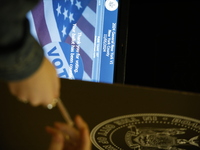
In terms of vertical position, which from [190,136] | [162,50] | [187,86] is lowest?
[190,136]

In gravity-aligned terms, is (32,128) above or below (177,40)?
below

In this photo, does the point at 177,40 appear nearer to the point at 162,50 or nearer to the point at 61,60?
Result: the point at 162,50

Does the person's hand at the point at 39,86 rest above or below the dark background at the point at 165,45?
below

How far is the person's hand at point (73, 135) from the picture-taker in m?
0.55

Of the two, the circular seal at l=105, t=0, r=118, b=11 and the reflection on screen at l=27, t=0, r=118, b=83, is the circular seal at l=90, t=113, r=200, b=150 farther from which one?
the circular seal at l=105, t=0, r=118, b=11

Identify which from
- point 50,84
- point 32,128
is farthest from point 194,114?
point 32,128

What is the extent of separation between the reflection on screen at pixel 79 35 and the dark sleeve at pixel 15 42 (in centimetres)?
47

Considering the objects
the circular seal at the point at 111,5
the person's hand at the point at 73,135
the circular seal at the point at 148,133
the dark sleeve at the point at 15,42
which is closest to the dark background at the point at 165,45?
the circular seal at the point at 111,5

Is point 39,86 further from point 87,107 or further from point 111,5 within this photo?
point 111,5

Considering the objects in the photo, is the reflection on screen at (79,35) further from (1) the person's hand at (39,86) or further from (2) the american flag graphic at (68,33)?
(1) the person's hand at (39,86)

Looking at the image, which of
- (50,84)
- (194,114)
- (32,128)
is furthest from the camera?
(32,128)

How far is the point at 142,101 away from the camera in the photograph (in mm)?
635

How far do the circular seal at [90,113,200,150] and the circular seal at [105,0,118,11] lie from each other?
384 mm

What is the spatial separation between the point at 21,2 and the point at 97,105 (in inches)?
14.1
